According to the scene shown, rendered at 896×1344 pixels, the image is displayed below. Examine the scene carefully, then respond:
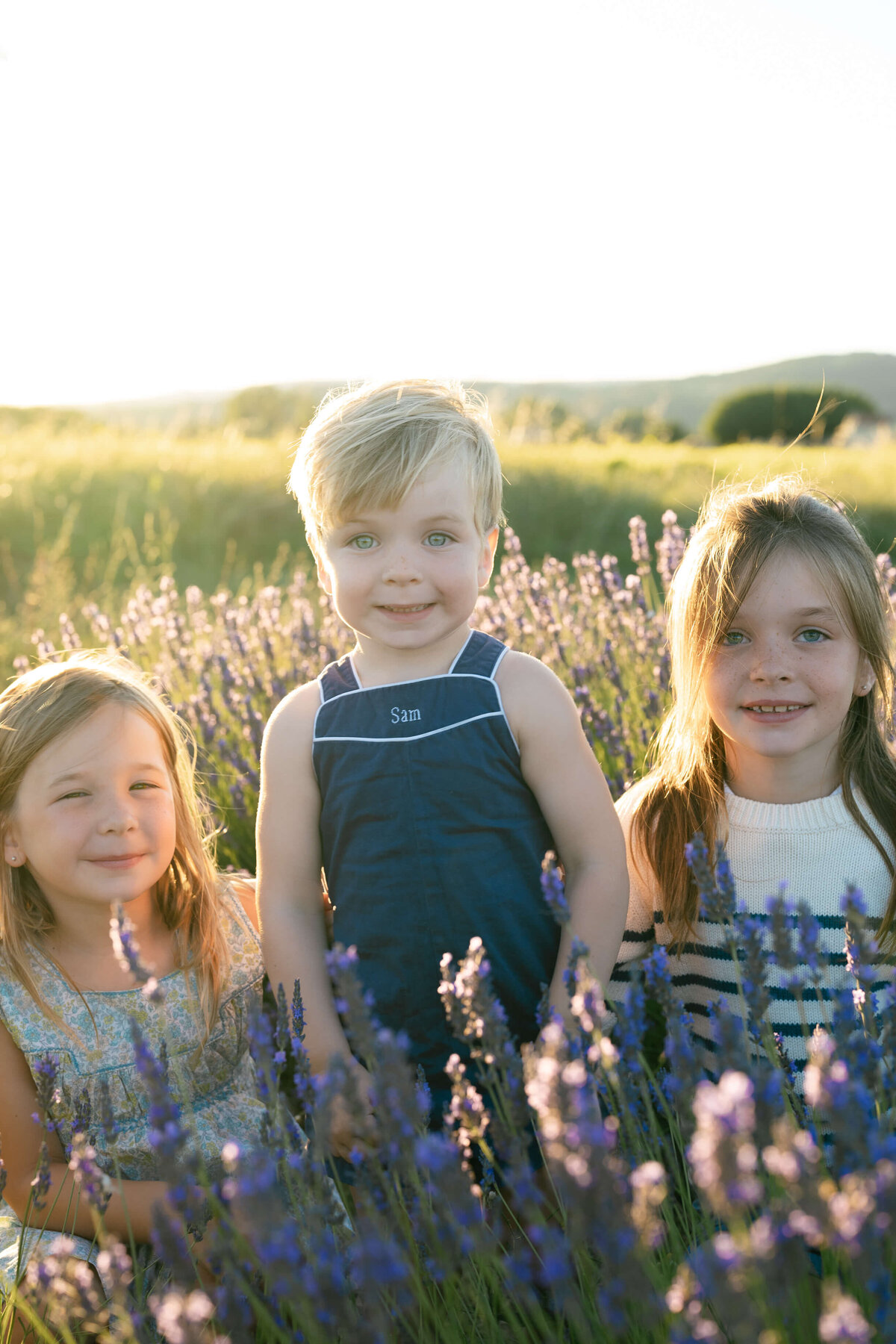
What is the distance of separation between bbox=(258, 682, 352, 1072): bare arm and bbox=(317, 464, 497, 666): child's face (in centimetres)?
27

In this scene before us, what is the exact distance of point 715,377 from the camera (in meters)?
52.5

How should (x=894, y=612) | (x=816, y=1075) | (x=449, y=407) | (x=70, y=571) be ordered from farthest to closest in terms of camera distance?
1. (x=70, y=571)
2. (x=894, y=612)
3. (x=449, y=407)
4. (x=816, y=1075)

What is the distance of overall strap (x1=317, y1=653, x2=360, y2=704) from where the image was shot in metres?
2.30

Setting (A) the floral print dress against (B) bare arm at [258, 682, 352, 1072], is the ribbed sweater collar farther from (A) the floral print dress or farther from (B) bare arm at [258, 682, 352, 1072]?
(A) the floral print dress

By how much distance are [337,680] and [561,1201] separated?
3.75 ft

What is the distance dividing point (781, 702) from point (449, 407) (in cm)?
91

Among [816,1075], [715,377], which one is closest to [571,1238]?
[816,1075]

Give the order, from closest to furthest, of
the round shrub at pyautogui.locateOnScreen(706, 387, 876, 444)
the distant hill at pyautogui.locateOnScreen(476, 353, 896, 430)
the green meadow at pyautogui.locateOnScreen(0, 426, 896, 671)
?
the green meadow at pyautogui.locateOnScreen(0, 426, 896, 671) < the round shrub at pyautogui.locateOnScreen(706, 387, 876, 444) < the distant hill at pyautogui.locateOnScreen(476, 353, 896, 430)

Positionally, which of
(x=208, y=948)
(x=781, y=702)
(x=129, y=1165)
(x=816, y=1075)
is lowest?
(x=129, y=1165)

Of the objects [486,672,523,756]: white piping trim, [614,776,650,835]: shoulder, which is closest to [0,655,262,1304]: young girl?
[486,672,523,756]: white piping trim

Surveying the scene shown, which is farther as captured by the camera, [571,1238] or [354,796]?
[354,796]

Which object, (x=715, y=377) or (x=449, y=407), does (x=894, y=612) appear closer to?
(x=449, y=407)

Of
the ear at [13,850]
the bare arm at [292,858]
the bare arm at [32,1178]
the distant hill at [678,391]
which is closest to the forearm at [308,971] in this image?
the bare arm at [292,858]

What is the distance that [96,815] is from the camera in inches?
87.0
